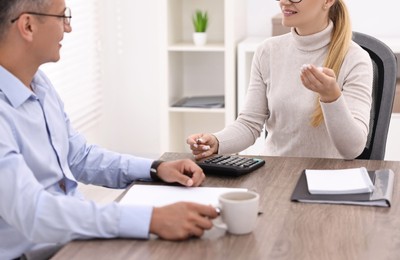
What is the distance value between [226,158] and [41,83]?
504 mm

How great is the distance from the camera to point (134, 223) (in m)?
1.38

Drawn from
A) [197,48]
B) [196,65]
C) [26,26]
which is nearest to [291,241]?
[26,26]

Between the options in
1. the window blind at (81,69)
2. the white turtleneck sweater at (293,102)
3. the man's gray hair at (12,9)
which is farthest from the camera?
the window blind at (81,69)

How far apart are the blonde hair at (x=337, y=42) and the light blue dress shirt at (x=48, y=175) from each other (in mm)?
A: 640

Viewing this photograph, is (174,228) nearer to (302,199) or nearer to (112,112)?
(302,199)

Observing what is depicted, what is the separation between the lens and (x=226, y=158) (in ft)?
6.16

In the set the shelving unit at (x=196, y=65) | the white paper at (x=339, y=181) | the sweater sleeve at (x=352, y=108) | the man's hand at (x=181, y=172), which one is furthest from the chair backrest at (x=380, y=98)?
the shelving unit at (x=196, y=65)

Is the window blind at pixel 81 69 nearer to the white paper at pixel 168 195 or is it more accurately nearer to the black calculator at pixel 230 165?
the black calculator at pixel 230 165

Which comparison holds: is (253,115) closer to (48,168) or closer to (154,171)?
(154,171)

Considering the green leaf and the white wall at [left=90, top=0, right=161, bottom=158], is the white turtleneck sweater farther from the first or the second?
the white wall at [left=90, top=0, right=161, bottom=158]

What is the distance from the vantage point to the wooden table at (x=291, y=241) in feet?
4.30

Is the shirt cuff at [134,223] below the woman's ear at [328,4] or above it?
below

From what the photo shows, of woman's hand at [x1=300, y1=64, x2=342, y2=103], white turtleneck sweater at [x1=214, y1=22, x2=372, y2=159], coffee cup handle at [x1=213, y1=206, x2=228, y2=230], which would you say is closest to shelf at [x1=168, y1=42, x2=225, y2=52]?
white turtleneck sweater at [x1=214, y1=22, x2=372, y2=159]

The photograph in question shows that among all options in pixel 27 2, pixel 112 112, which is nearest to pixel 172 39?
pixel 112 112
